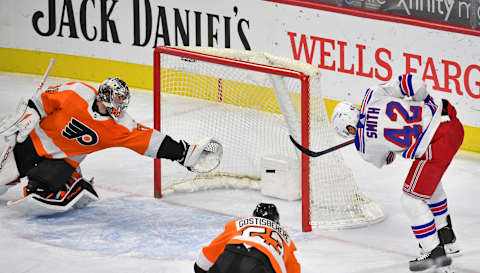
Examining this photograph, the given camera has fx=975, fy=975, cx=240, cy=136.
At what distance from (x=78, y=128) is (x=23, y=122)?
0.99 ft

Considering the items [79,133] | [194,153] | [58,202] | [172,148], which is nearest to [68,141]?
[79,133]

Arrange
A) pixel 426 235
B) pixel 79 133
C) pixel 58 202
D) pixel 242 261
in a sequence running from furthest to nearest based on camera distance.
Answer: pixel 58 202 < pixel 79 133 < pixel 426 235 < pixel 242 261

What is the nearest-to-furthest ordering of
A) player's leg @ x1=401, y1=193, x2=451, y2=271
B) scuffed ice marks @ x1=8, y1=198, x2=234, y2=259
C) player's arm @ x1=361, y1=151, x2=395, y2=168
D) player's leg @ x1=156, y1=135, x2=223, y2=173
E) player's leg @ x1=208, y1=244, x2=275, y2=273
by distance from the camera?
player's leg @ x1=208, y1=244, x2=275, y2=273, player's leg @ x1=401, y1=193, x2=451, y2=271, player's arm @ x1=361, y1=151, x2=395, y2=168, scuffed ice marks @ x1=8, y1=198, x2=234, y2=259, player's leg @ x1=156, y1=135, x2=223, y2=173

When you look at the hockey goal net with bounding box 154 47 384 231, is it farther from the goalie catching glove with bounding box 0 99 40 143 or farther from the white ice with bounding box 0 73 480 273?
the goalie catching glove with bounding box 0 99 40 143

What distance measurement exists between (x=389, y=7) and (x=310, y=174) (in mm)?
2112

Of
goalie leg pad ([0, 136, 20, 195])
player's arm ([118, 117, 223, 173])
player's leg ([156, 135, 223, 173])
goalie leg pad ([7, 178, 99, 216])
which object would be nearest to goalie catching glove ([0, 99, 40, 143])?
goalie leg pad ([0, 136, 20, 195])

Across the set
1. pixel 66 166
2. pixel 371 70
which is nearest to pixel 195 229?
pixel 66 166

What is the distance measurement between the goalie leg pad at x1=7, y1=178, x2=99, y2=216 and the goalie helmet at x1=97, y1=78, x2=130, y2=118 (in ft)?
1.79

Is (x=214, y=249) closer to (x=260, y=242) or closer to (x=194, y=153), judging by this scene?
(x=260, y=242)

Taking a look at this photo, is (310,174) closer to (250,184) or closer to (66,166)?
(250,184)

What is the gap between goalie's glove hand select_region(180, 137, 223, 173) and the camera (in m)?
5.50

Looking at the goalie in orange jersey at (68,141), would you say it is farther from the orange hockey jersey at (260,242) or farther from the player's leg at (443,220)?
the orange hockey jersey at (260,242)

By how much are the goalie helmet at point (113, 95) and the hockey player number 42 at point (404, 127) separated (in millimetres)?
1456

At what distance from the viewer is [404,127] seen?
4.64 m
